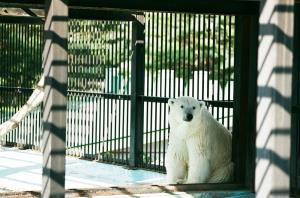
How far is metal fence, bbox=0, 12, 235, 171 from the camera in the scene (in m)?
10.5

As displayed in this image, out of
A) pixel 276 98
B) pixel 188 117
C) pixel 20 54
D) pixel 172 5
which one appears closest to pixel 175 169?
pixel 188 117

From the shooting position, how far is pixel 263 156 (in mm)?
4410

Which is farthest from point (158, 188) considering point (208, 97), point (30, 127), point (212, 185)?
point (30, 127)

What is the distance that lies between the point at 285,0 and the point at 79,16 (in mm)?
5523

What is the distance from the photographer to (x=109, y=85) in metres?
11.7

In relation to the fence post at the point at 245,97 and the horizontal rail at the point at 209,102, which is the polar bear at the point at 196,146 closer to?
the fence post at the point at 245,97

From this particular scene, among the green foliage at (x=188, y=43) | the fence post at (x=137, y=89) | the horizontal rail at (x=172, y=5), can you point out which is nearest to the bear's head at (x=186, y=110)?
the green foliage at (x=188, y=43)

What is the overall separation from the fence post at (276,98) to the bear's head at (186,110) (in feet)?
13.4

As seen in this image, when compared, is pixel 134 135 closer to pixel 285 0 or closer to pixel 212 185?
pixel 212 185

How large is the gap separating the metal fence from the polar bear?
1.03 meters

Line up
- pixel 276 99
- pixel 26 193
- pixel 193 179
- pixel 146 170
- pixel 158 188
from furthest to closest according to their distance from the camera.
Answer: pixel 146 170, pixel 193 179, pixel 158 188, pixel 26 193, pixel 276 99

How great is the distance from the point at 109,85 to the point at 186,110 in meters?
3.39

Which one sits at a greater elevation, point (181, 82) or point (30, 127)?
point (181, 82)

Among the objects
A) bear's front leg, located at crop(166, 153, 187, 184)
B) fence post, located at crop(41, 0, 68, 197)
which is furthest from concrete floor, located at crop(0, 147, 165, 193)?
fence post, located at crop(41, 0, 68, 197)
